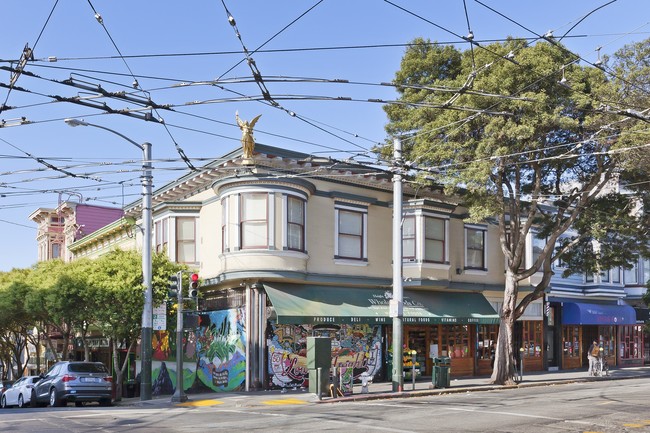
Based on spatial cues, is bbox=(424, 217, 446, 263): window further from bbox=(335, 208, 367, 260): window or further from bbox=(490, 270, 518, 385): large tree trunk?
bbox=(490, 270, 518, 385): large tree trunk

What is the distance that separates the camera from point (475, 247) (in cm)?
3403

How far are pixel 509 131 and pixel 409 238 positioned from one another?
25.6 feet

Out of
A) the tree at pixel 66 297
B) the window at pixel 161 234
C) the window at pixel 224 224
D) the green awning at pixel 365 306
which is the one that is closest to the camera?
the green awning at pixel 365 306

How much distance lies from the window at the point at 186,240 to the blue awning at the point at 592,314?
19982 millimetres

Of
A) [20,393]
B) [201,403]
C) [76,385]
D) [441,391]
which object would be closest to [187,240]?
→ [20,393]

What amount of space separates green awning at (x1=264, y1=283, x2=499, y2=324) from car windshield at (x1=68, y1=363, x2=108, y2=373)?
6.15 metres

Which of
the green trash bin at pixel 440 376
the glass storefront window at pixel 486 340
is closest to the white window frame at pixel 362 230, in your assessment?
the green trash bin at pixel 440 376

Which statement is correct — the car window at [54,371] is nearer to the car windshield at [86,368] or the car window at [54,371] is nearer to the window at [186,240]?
the car windshield at [86,368]

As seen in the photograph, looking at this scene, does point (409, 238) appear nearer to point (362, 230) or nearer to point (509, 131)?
point (362, 230)

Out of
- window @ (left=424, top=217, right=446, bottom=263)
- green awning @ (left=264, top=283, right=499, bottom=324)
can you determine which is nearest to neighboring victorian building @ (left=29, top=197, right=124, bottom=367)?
green awning @ (left=264, top=283, right=499, bottom=324)

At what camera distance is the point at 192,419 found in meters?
17.0

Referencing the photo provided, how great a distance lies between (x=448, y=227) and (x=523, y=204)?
10.6 ft

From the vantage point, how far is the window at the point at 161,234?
31.8m

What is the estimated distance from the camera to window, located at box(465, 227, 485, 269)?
110 feet
